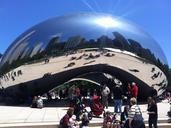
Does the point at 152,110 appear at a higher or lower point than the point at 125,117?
higher

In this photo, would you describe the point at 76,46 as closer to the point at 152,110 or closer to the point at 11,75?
the point at 11,75

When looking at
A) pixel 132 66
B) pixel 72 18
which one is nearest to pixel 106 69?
pixel 132 66

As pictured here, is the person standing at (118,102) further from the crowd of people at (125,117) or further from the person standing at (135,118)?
the person standing at (135,118)

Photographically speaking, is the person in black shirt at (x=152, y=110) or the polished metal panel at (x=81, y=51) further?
the polished metal panel at (x=81, y=51)

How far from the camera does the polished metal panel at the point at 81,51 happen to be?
24.3m

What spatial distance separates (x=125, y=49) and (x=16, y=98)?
7.01 m

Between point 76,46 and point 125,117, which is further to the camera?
point 76,46

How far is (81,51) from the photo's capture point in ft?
79.6

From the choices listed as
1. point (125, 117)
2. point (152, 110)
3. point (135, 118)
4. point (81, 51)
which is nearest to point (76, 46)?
point (81, 51)

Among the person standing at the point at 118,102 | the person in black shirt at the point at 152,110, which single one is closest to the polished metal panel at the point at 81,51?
the person standing at the point at 118,102

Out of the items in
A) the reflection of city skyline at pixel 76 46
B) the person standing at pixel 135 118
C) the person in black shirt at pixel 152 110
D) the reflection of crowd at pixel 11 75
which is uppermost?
the reflection of city skyline at pixel 76 46

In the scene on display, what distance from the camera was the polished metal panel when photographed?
79.7 ft

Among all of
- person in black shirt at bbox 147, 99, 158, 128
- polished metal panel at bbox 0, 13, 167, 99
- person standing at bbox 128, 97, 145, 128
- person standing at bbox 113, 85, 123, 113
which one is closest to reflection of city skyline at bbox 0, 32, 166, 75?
polished metal panel at bbox 0, 13, 167, 99

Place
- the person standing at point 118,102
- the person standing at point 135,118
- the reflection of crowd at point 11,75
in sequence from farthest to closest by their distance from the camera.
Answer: the reflection of crowd at point 11,75
the person standing at point 118,102
the person standing at point 135,118
